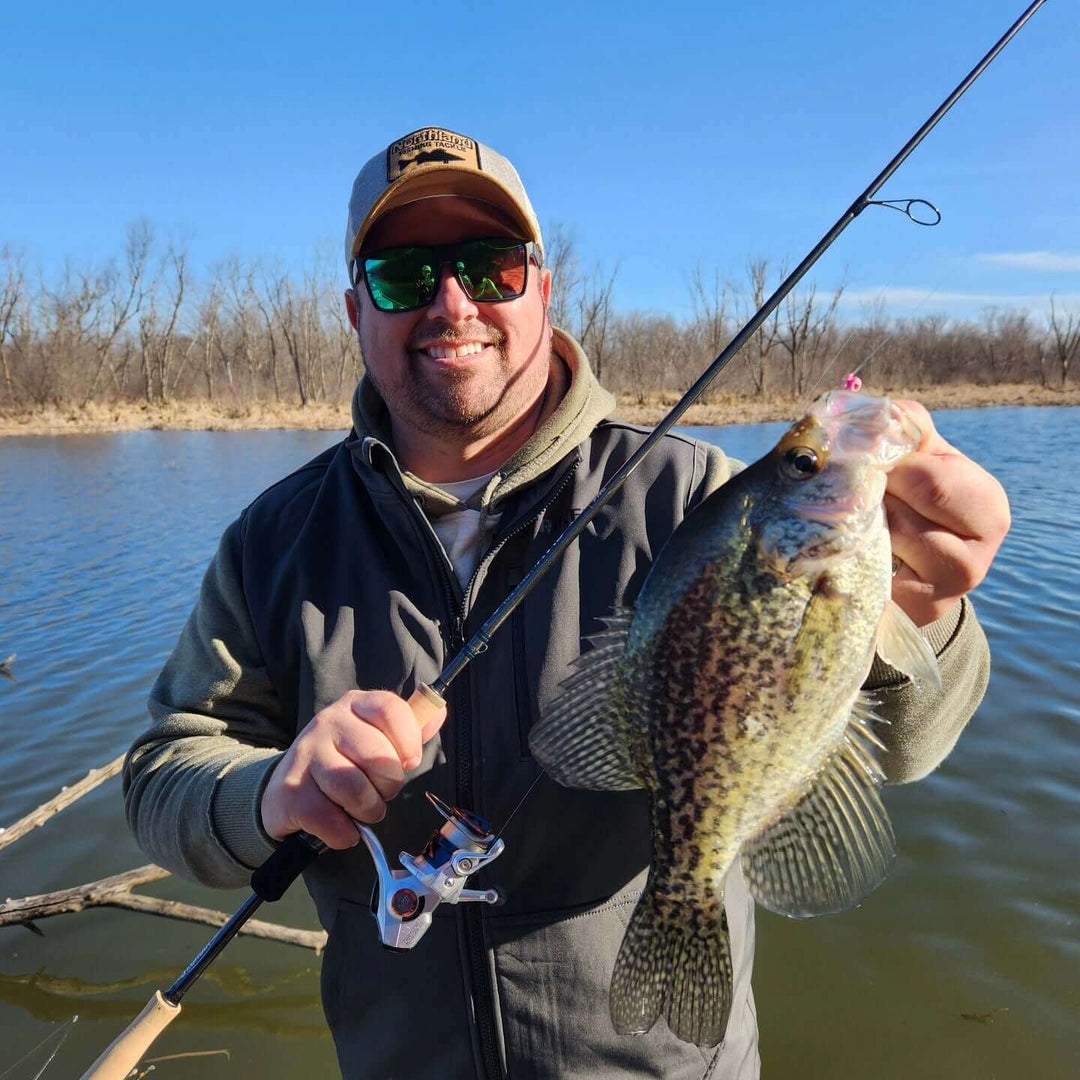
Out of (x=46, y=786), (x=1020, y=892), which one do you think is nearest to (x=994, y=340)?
(x=1020, y=892)

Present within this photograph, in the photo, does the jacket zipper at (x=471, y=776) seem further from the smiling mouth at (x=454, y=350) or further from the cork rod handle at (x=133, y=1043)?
the cork rod handle at (x=133, y=1043)

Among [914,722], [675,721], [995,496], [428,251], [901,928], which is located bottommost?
[901,928]

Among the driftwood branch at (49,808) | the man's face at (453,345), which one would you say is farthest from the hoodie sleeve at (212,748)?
the driftwood branch at (49,808)

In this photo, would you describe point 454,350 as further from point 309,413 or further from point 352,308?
point 309,413

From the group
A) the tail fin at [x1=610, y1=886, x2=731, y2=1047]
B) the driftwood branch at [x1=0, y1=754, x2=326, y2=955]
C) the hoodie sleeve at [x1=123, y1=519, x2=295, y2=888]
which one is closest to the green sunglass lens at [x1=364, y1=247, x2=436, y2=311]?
the hoodie sleeve at [x1=123, y1=519, x2=295, y2=888]

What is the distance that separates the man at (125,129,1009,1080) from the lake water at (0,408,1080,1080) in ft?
1.32

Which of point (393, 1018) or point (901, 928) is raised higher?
point (393, 1018)

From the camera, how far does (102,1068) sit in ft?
7.11

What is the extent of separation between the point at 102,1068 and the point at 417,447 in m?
2.02

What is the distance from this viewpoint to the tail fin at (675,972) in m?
1.79

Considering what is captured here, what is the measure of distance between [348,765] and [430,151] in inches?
79.9

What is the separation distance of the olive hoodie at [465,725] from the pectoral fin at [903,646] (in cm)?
21

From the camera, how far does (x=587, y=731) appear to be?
191cm

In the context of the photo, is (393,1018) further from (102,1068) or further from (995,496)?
(995,496)
